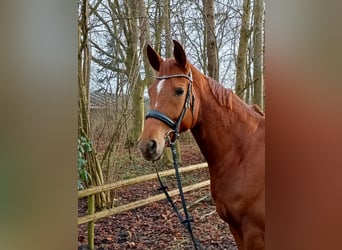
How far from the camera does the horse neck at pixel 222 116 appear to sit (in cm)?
135

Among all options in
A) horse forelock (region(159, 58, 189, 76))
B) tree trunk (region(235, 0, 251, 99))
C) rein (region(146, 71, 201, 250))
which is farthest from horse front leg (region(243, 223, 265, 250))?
horse forelock (region(159, 58, 189, 76))

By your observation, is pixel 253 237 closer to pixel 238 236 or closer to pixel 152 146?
pixel 238 236

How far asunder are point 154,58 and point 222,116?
1.13 feet

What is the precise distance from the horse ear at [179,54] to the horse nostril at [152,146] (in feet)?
0.99

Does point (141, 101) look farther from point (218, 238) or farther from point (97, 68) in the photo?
point (218, 238)

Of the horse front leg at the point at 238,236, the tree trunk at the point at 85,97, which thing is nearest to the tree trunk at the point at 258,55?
the horse front leg at the point at 238,236

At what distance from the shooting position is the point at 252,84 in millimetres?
1325

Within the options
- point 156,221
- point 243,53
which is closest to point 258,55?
point 243,53

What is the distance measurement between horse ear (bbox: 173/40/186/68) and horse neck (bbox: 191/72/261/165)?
0.32 feet

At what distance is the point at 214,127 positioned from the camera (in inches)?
53.7
